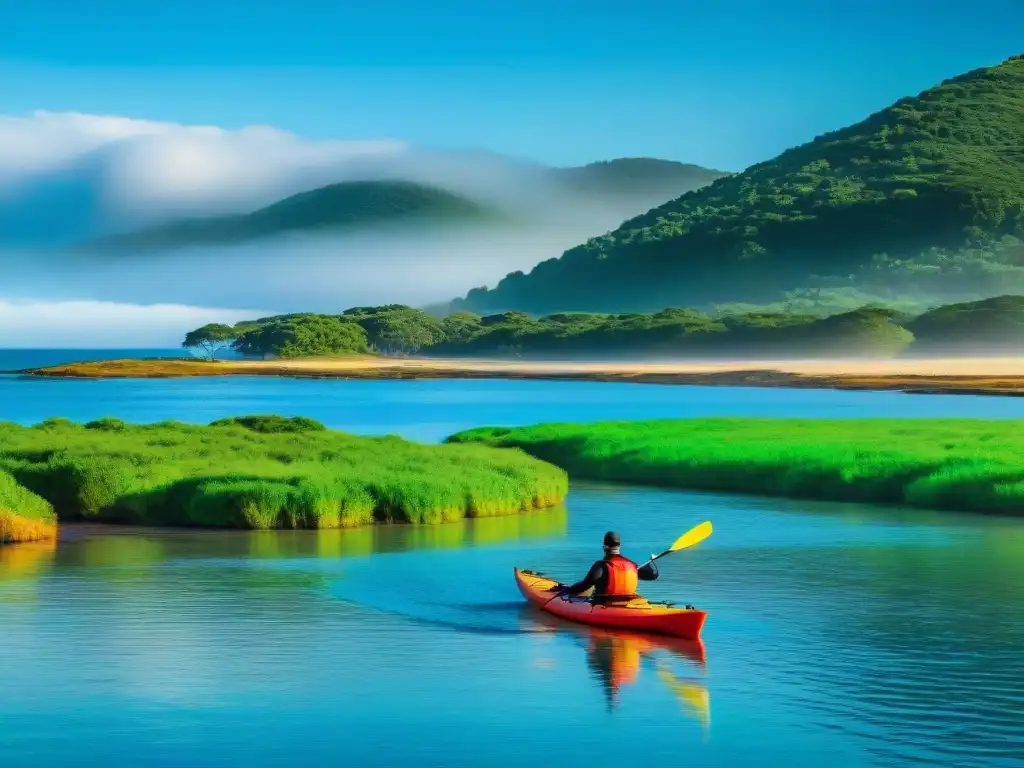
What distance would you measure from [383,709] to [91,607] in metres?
10.4

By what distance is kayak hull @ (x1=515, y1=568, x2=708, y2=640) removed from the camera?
91.7ft

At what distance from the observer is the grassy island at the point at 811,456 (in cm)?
5412

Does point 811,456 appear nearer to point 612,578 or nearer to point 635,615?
point 612,578

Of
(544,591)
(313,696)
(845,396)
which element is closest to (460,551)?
(544,591)

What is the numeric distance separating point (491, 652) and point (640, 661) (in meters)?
2.62

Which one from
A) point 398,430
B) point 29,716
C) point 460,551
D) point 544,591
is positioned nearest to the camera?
point 29,716

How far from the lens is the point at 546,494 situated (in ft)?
173

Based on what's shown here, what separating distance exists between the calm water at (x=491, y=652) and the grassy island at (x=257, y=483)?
1.69m

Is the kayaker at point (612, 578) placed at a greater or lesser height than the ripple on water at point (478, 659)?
greater

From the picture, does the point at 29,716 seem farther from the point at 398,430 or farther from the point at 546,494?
the point at 398,430

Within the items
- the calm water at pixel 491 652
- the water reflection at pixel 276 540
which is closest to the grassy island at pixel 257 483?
the water reflection at pixel 276 540

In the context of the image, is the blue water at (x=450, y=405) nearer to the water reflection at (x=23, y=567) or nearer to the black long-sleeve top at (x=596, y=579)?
the water reflection at (x=23, y=567)

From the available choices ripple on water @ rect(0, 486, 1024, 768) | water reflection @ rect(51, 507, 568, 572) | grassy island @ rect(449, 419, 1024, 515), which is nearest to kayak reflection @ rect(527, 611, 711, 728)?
ripple on water @ rect(0, 486, 1024, 768)

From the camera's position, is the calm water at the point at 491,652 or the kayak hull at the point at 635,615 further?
the kayak hull at the point at 635,615
